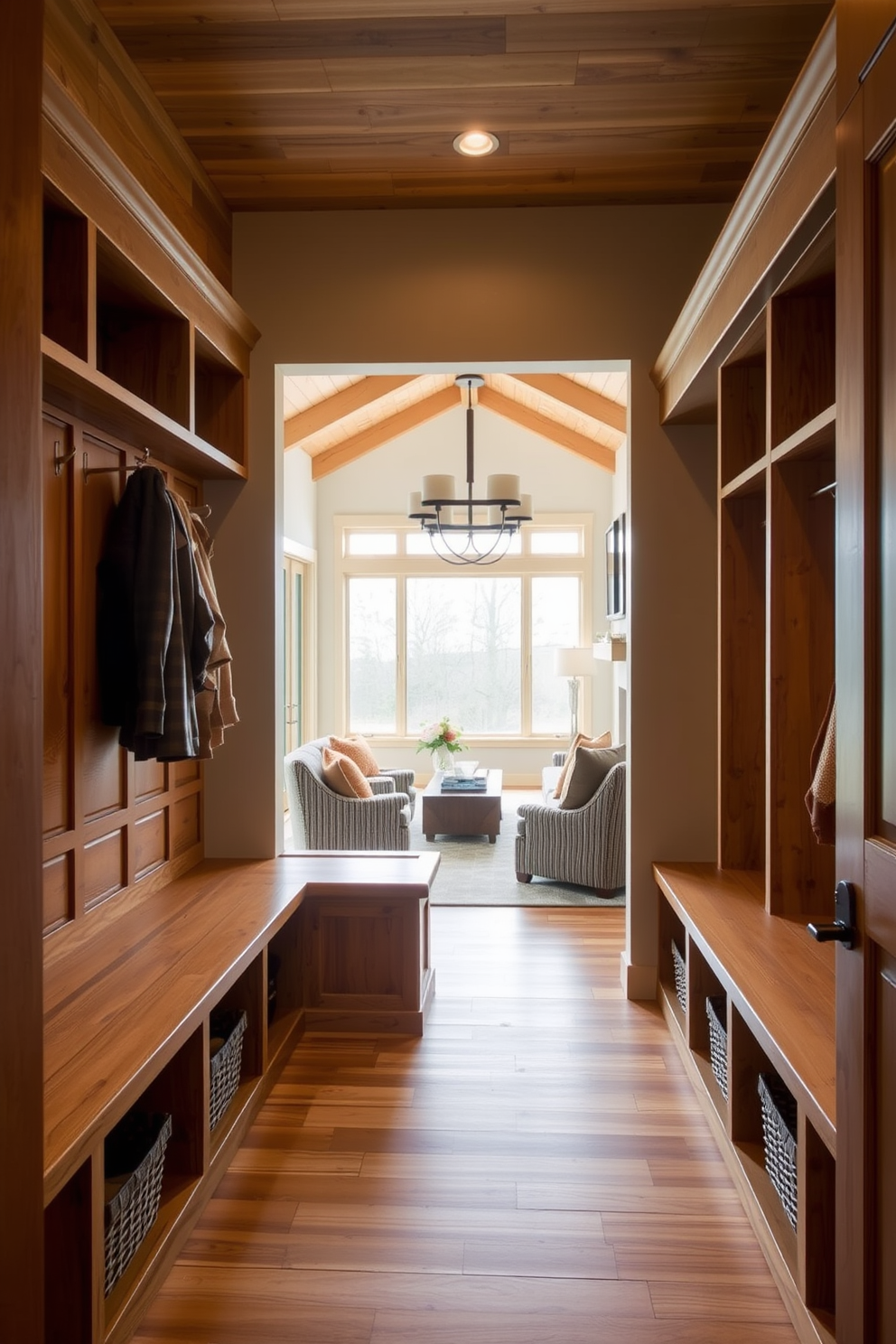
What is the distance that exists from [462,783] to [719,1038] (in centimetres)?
444

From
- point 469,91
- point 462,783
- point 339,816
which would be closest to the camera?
point 469,91

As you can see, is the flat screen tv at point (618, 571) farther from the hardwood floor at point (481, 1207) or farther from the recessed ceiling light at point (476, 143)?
the hardwood floor at point (481, 1207)

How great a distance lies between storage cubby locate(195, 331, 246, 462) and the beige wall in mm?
77

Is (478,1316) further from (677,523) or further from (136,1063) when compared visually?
(677,523)

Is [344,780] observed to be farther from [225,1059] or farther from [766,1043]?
[766,1043]

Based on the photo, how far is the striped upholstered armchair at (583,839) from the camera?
5.20 metres

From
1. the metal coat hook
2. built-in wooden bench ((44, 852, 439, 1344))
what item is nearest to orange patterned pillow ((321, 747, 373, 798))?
built-in wooden bench ((44, 852, 439, 1344))

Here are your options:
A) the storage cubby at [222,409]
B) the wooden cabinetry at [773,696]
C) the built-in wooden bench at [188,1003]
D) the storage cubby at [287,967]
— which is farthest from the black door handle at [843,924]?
the storage cubby at [222,409]

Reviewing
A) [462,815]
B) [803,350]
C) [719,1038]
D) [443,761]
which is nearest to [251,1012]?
[719,1038]

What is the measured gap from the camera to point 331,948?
3.30m

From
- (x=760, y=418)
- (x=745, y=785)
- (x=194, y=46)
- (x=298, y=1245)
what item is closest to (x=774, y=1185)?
(x=298, y=1245)

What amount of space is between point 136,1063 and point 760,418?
2593 millimetres

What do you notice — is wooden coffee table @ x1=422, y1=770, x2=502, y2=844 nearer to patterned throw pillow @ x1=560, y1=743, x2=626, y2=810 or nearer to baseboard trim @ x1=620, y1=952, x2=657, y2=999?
patterned throw pillow @ x1=560, y1=743, x2=626, y2=810

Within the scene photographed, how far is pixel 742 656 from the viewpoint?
10.3ft
